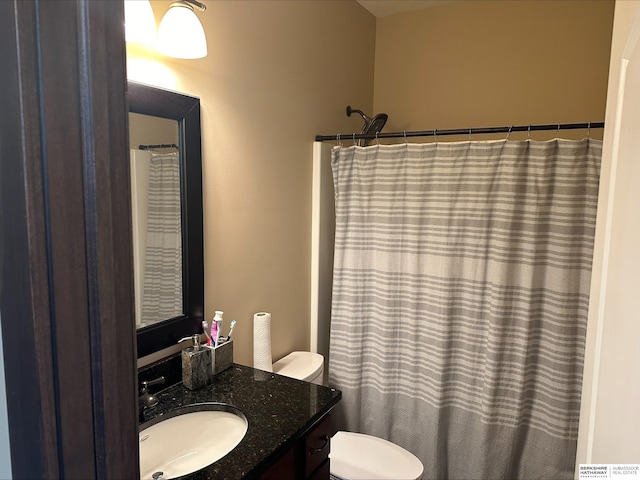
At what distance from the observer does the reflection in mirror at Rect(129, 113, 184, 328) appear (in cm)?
139

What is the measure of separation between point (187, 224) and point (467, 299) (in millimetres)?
1371

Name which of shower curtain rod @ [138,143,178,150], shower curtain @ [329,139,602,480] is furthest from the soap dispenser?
shower curtain @ [329,139,602,480]

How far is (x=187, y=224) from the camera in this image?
155 cm

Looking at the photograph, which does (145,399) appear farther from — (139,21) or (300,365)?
(139,21)

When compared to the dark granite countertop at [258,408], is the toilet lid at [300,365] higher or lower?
lower

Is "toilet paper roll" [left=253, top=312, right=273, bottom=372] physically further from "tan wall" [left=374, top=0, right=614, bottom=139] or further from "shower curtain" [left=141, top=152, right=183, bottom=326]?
"tan wall" [left=374, top=0, right=614, bottom=139]

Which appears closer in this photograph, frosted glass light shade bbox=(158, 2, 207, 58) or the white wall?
the white wall

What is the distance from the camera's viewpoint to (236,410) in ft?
4.45

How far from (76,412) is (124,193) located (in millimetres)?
252

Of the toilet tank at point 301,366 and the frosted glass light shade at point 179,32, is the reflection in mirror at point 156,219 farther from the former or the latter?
the toilet tank at point 301,366

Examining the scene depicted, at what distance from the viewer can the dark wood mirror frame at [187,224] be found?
4.69 ft

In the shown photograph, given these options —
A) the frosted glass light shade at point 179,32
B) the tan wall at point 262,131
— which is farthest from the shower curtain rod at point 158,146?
the frosted glass light shade at point 179,32

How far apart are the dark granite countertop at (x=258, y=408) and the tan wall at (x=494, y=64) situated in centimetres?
206

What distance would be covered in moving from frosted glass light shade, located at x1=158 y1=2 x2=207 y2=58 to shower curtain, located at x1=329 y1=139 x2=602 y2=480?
3.59 ft
